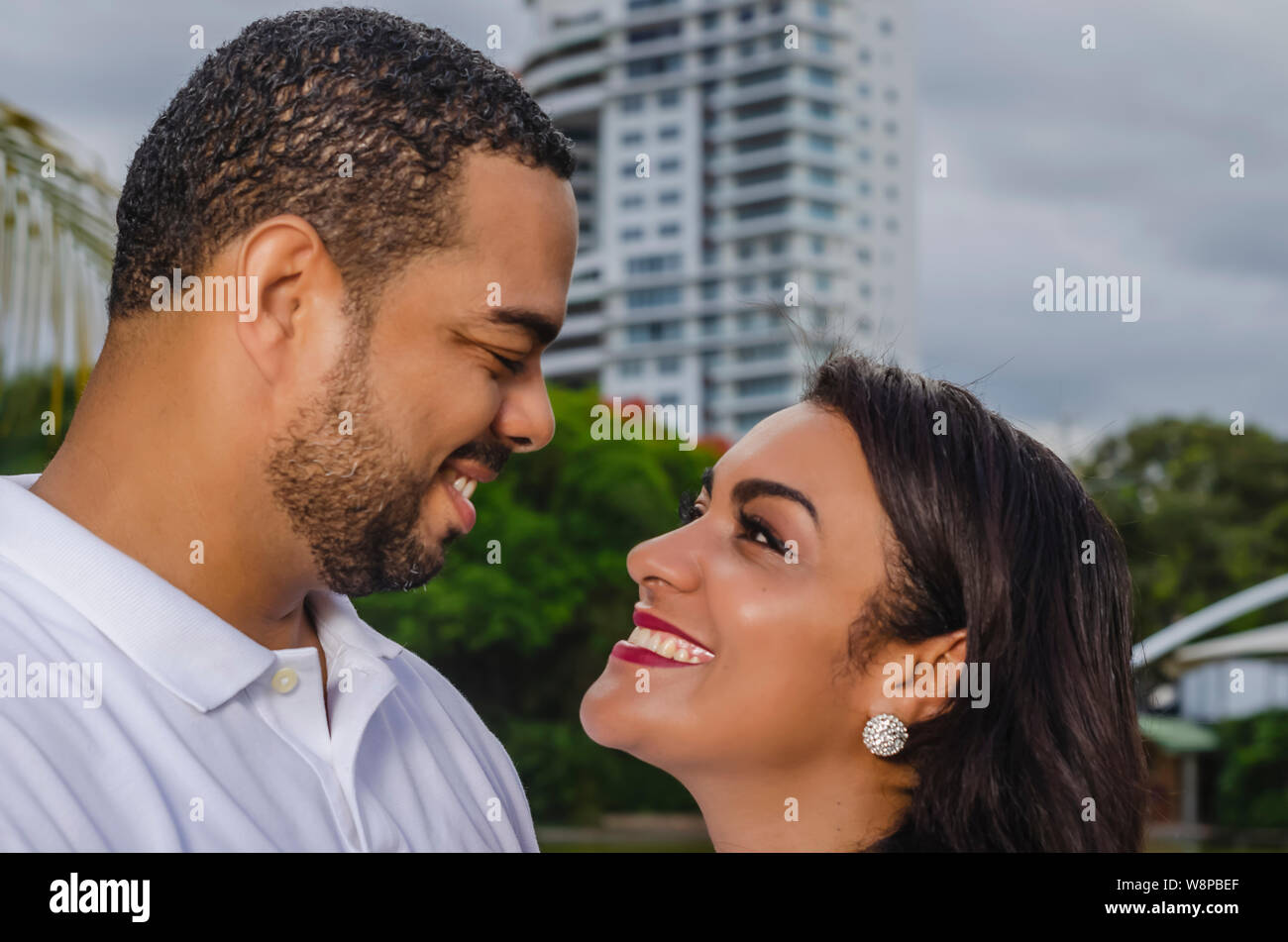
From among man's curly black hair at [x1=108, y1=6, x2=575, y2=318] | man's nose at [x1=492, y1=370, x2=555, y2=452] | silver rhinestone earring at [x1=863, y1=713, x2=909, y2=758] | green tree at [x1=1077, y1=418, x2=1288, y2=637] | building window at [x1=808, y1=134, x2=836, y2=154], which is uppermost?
building window at [x1=808, y1=134, x2=836, y2=154]

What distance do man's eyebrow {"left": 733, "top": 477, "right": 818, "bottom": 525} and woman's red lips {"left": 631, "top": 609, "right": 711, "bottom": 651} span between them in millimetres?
266

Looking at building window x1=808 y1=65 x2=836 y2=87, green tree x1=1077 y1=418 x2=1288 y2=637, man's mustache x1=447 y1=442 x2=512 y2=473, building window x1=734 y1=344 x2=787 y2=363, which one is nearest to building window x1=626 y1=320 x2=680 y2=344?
building window x1=734 y1=344 x2=787 y2=363

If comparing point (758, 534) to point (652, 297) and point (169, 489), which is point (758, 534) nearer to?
point (169, 489)

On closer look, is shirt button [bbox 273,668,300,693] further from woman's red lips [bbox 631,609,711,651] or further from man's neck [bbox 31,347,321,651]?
woman's red lips [bbox 631,609,711,651]

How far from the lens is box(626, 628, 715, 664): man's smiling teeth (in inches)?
101

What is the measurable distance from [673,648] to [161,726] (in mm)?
986

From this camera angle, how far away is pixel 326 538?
2.26m

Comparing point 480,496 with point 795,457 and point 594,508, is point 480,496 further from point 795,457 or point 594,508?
point 795,457

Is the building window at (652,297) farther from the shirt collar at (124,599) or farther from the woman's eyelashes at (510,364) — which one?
the shirt collar at (124,599)

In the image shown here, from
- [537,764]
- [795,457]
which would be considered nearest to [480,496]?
[537,764]

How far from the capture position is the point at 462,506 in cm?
241

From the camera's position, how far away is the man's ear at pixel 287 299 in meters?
2.16

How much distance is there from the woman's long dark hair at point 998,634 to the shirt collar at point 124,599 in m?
1.12

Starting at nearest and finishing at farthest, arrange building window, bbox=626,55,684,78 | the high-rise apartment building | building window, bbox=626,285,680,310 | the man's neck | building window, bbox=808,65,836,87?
1. the man's neck
2. the high-rise apartment building
3. building window, bbox=626,285,680,310
4. building window, bbox=808,65,836,87
5. building window, bbox=626,55,684,78
